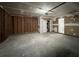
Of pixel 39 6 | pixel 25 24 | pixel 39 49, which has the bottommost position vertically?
Result: pixel 39 49

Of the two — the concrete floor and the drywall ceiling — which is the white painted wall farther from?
the concrete floor

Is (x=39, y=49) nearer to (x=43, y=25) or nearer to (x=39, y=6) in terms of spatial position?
(x=39, y=6)

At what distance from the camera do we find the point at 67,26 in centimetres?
708

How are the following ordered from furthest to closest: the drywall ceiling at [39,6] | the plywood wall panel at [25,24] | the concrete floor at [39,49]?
the plywood wall panel at [25,24], the drywall ceiling at [39,6], the concrete floor at [39,49]

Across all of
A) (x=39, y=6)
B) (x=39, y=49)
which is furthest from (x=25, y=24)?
(x=39, y=49)

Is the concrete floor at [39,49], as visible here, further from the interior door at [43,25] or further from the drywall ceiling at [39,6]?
the interior door at [43,25]

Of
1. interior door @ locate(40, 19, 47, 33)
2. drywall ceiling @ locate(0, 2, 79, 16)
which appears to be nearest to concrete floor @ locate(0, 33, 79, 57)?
drywall ceiling @ locate(0, 2, 79, 16)

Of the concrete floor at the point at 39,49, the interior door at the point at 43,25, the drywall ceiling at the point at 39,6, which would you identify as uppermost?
the drywall ceiling at the point at 39,6

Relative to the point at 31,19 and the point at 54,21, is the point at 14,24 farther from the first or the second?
the point at 54,21

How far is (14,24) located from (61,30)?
17.1 ft

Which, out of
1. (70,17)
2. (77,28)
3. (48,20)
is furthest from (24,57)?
(48,20)

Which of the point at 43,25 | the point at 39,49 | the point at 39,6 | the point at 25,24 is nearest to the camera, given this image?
the point at 39,49

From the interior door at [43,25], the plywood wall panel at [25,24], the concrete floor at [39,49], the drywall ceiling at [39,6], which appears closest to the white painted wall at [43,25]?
the interior door at [43,25]

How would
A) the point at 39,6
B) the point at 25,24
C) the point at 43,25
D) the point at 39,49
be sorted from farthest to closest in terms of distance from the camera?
1. the point at 25,24
2. the point at 43,25
3. the point at 39,6
4. the point at 39,49
